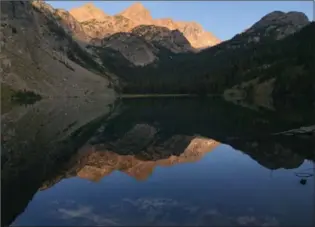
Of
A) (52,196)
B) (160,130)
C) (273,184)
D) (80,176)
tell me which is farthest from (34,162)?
(160,130)

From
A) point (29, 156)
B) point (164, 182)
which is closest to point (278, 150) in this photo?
point (164, 182)

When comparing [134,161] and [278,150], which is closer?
[134,161]

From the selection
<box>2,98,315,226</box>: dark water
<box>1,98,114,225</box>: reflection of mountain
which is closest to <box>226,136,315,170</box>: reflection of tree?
<box>2,98,315,226</box>: dark water

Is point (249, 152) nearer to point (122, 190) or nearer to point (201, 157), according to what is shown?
point (201, 157)

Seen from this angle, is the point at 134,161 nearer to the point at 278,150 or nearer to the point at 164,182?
the point at 164,182

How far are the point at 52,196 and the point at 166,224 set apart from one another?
9821 millimetres

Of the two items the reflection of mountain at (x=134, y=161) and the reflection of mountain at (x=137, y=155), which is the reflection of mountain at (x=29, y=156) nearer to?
Result: the reflection of mountain at (x=137, y=155)

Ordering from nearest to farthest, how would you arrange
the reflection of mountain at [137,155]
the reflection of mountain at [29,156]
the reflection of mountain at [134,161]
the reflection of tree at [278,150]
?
the reflection of mountain at [29,156], the reflection of mountain at [134,161], the reflection of mountain at [137,155], the reflection of tree at [278,150]

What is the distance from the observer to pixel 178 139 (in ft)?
199

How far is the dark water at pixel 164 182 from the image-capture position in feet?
78.6

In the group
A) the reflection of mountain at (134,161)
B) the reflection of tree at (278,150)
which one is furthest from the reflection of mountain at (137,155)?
the reflection of tree at (278,150)

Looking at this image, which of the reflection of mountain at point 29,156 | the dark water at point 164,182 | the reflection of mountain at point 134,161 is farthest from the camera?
the reflection of mountain at point 134,161

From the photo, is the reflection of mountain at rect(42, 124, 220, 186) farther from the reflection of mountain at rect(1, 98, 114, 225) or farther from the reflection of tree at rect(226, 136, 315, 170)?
the reflection of tree at rect(226, 136, 315, 170)

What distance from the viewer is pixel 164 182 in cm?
3344
